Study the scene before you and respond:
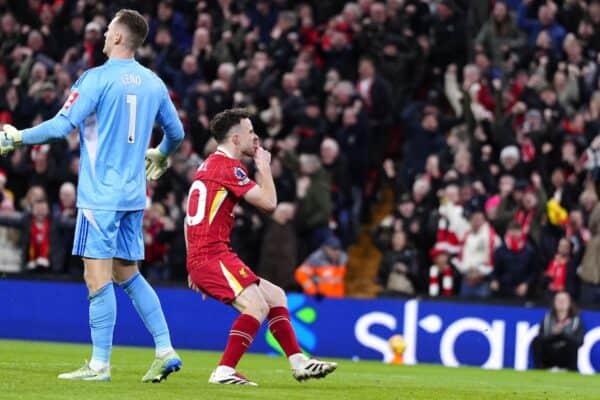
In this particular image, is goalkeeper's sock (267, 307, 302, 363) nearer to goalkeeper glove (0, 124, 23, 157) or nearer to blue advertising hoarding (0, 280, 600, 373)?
goalkeeper glove (0, 124, 23, 157)

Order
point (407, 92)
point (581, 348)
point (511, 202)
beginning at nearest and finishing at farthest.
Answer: point (581, 348) < point (511, 202) < point (407, 92)

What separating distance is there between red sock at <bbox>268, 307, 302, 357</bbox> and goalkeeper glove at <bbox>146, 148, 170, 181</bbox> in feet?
4.53

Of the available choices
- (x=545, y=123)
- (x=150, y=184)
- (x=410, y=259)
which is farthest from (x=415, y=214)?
(x=150, y=184)

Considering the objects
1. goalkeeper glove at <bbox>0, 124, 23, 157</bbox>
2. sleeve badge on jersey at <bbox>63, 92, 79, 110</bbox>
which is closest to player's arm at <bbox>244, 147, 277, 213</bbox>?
sleeve badge on jersey at <bbox>63, 92, 79, 110</bbox>

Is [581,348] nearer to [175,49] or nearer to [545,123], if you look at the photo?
[545,123]

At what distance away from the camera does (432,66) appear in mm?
25453

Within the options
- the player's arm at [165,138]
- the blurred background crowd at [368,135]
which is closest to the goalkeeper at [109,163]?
the player's arm at [165,138]

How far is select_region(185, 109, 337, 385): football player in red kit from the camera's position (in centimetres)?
1151

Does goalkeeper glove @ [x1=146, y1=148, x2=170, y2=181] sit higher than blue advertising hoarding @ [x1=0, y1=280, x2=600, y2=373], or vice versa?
goalkeeper glove @ [x1=146, y1=148, x2=170, y2=181]

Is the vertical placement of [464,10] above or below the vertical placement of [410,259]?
above

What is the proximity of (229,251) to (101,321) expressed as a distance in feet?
3.81

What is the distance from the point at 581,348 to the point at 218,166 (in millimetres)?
9510

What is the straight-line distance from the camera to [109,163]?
36.6ft

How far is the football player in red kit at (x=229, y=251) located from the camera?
37.8 ft
